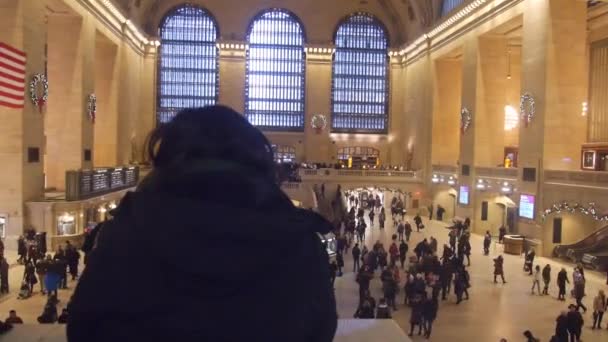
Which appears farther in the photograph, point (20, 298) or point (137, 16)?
point (137, 16)

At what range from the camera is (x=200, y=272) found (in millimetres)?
1136

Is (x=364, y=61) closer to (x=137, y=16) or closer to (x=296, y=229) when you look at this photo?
(x=137, y=16)

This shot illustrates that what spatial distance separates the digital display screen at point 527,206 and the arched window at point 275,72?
964 inches

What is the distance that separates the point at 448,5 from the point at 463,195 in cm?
1241

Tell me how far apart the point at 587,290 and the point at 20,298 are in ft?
49.6

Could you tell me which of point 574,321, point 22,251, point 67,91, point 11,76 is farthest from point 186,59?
point 574,321

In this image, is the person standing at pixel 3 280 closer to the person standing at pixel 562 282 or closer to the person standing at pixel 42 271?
the person standing at pixel 42 271

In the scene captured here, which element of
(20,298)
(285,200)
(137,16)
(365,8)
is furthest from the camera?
(365,8)

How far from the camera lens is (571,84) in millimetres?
21656

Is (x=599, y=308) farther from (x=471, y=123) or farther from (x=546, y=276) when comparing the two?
(x=471, y=123)

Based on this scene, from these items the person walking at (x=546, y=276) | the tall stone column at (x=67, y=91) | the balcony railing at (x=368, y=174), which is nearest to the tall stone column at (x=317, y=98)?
the balcony railing at (x=368, y=174)

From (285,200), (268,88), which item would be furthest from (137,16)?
(285,200)

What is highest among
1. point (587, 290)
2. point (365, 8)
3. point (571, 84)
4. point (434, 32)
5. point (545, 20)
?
point (365, 8)

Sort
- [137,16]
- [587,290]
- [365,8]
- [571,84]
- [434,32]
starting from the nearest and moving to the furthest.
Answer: [587,290]
[571,84]
[434,32]
[137,16]
[365,8]
